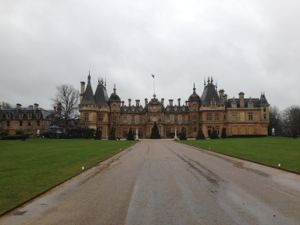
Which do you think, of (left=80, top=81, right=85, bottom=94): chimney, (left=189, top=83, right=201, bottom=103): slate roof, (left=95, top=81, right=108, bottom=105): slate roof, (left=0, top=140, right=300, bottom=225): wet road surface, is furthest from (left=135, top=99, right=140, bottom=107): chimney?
(left=0, top=140, right=300, bottom=225): wet road surface

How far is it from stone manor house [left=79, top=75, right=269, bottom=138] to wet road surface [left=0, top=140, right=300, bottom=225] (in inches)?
2636

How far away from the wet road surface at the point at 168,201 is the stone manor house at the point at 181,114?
2636 inches

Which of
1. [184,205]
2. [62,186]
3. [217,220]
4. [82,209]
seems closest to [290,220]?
[217,220]

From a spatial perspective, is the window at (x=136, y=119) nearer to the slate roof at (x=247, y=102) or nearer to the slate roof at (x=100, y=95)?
the slate roof at (x=100, y=95)

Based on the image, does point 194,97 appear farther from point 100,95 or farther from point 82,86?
point 82,86

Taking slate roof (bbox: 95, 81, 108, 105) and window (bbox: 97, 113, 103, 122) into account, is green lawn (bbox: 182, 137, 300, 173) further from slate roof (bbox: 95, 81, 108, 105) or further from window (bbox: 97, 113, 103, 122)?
slate roof (bbox: 95, 81, 108, 105)

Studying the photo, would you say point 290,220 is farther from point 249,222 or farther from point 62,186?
point 62,186

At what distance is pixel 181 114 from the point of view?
88.8 metres

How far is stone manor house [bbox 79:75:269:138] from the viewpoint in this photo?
81.1 m

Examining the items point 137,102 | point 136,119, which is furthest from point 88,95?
point 137,102

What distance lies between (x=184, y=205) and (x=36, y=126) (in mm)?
85869

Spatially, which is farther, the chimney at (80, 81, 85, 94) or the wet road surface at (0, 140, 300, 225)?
the chimney at (80, 81, 85, 94)

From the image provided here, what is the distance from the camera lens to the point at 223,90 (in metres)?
86.0

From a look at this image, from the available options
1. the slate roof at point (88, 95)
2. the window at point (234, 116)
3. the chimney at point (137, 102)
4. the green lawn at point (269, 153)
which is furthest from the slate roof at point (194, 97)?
the green lawn at point (269, 153)
